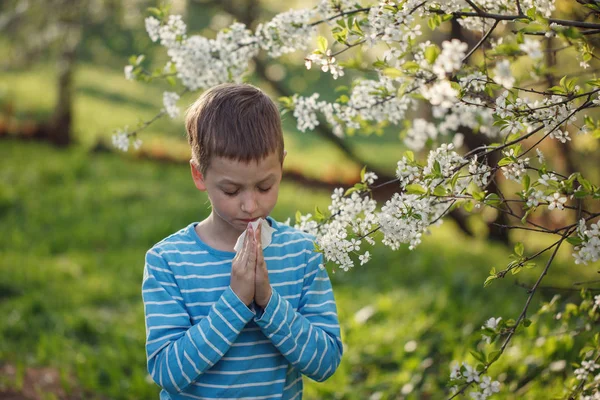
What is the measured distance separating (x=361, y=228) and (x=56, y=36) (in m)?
7.47

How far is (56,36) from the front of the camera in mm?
8516

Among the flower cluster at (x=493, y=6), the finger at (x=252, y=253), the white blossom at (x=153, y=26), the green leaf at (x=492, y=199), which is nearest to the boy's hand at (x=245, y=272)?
the finger at (x=252, y=253)

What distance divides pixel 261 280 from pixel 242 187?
0.87ft

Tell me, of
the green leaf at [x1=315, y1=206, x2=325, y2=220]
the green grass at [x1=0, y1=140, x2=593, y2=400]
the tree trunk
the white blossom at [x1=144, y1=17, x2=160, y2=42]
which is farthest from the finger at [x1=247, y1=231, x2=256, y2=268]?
the tree trunk

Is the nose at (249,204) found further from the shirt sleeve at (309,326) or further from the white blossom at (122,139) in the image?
the white blossom at (122,139)

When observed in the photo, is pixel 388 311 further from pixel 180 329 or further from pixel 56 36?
pixel 56 36

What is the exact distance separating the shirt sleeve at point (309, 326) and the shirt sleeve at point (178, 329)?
0.08 m

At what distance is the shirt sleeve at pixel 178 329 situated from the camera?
6.10 feet

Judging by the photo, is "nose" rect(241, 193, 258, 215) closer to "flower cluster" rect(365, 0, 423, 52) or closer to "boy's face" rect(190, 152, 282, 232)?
"boy's face" rect(190, 152, 282, 232)

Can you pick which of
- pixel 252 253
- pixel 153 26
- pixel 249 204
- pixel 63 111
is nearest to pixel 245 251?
pixel 252 253

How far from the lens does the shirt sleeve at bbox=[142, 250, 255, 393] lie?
1.86 metres

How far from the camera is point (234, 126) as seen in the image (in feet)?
6.28

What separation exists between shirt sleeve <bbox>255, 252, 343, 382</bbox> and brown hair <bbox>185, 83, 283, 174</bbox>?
409mm

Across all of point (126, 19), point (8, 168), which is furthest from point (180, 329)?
point (126, 19)
